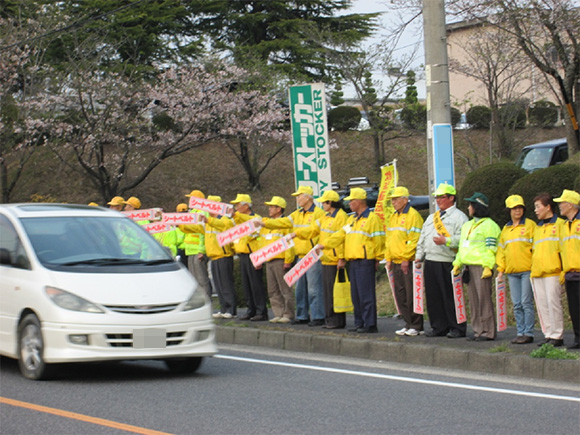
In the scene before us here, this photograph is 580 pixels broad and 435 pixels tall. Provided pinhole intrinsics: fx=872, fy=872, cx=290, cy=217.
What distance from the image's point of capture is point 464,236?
11070 millimetres

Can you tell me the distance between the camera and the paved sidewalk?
30.5 ft

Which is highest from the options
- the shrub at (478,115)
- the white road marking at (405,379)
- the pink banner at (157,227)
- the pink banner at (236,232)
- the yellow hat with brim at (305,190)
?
the shrub at (478,115)

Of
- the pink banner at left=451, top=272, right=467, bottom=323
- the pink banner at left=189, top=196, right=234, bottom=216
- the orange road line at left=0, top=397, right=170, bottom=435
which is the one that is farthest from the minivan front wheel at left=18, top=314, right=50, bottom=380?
the pink banner at left=451, top=272, right=467, bottom=323

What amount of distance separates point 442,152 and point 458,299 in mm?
2224

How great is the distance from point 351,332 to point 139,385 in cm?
436

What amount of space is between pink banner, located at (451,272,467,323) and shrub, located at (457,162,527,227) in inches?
197

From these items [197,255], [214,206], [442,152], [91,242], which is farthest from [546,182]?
[91,242]

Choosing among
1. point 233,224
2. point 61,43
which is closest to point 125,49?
point 61,43

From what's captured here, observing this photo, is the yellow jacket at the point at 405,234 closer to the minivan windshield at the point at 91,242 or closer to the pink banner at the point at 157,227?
the minivan windshield at the point at 91,242

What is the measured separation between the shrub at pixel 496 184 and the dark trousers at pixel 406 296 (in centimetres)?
470

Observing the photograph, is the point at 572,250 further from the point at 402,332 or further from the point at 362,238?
the point at 362,238

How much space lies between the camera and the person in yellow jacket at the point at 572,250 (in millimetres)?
9914

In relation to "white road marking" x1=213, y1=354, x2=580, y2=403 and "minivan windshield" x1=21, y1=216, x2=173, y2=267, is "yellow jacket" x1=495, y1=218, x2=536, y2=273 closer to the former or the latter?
"white road marking" x1=213, y1=354, x2=580, y2=403

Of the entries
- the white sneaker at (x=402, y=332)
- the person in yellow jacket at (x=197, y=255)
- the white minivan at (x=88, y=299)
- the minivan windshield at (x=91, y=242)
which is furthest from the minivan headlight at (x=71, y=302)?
the person in yellow jacket at (x=197, y=255)
